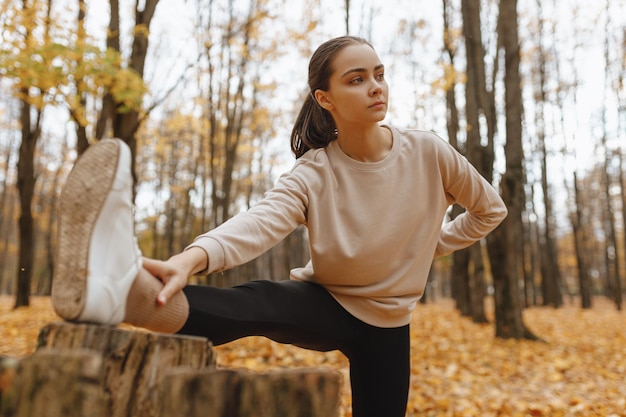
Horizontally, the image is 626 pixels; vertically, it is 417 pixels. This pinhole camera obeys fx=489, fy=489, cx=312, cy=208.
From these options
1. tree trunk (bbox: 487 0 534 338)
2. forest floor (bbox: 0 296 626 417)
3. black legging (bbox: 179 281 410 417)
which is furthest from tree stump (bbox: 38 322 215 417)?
tree trunk (bbox: 487 0 534 338)

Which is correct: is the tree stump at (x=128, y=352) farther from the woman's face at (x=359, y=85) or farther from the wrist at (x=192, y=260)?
the woman's face at (x=359, y=85)

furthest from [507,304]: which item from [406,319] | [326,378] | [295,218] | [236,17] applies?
[236,17]

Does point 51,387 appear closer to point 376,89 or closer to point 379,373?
point 379,373

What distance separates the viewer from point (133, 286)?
1423 mm

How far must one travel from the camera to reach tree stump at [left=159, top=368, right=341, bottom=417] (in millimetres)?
1078

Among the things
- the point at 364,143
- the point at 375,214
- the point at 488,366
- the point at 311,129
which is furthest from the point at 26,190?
the point at 375,214

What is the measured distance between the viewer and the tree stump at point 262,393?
1078 millimetres

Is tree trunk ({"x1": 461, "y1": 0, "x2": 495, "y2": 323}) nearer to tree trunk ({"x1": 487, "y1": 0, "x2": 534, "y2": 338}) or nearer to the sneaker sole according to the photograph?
tree trunk ({"x1": 487, "y1": 0, "x2": 534, "y2": 338})

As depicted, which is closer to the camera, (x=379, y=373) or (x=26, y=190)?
(x=379, y=373)

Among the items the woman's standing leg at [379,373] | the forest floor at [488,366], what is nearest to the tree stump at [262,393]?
the woman's standing leg at [379,373]

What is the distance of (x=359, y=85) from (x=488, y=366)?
5268 millimetres

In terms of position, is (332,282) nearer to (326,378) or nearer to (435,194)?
(435,194)

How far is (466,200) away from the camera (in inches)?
96.3

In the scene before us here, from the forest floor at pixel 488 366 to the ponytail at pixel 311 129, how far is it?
2637mm
